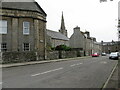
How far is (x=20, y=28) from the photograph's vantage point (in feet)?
104

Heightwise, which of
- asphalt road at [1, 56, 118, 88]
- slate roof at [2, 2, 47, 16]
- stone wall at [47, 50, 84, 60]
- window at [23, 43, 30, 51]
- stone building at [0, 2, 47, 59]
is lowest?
asphalt road at [1, 56, 118, 88]

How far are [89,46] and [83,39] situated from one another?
25.7 feet

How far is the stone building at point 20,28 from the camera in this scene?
3020cm

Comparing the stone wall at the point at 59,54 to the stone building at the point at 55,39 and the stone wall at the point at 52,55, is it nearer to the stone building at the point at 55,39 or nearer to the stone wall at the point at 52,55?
the stone wall at the point at 52,55

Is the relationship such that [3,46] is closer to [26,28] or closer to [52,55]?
[26,28]

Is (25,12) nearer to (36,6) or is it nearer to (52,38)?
(36,6)

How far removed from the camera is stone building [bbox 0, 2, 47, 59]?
3020 cm

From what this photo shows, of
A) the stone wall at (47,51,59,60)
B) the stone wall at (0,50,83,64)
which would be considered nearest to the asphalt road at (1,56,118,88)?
the stone wall at (0,50,83,64)

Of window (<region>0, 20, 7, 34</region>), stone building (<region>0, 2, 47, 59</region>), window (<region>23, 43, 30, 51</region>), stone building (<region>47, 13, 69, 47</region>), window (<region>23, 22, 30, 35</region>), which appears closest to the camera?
window (<region>0, 20, 7, 34</region>)

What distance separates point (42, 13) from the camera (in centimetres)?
3503

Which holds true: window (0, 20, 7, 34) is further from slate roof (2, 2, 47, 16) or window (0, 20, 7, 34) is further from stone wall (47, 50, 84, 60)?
stone wall (47, 50, 84, 60)

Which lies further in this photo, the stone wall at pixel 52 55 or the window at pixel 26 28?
A: the stone wall at pixel 52 55

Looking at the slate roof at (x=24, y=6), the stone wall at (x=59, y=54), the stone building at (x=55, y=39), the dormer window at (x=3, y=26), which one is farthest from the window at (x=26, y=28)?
the stone building at (x=55, y=39)

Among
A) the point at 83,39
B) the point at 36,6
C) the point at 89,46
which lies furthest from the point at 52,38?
the point at 36,6
